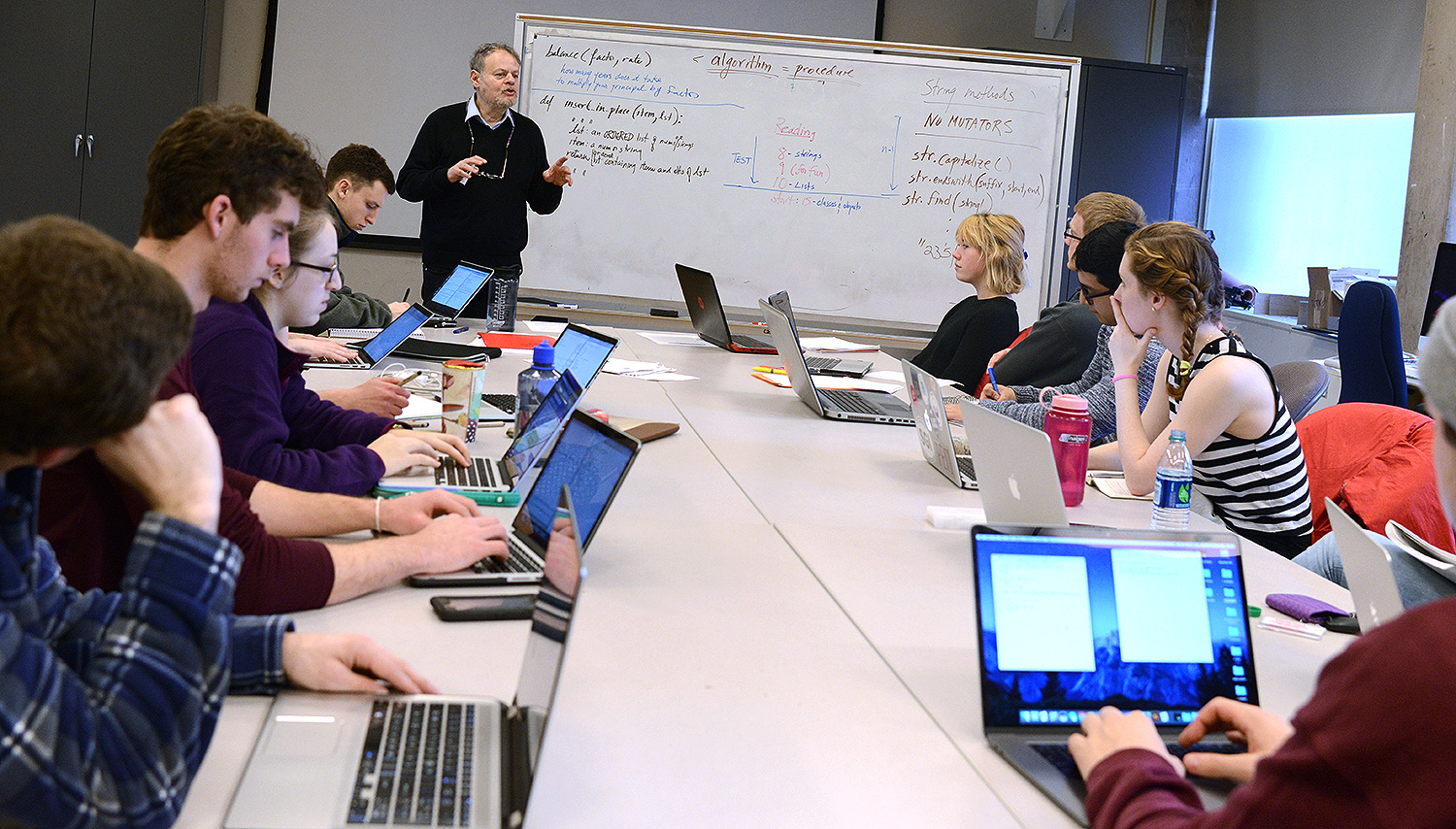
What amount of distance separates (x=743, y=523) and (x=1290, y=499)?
112 cm

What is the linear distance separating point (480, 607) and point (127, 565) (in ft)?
1.94

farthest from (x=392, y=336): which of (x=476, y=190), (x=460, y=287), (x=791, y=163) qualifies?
(x=791, y=163)

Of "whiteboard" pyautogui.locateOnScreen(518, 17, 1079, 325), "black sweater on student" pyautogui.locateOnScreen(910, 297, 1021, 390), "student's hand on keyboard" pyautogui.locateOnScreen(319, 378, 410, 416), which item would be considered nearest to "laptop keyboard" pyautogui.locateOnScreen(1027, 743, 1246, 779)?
"student's hand on keyboard" pyautogui.locateOnScreen(319, 378, 410, 416)

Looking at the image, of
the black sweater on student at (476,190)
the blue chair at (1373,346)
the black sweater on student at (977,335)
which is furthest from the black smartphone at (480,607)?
the blue chair at (1373,346)

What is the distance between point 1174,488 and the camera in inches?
73.7

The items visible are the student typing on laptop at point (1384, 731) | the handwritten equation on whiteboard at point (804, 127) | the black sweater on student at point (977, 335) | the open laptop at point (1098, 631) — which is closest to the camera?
the student typing on laptop at point (1384, 731)

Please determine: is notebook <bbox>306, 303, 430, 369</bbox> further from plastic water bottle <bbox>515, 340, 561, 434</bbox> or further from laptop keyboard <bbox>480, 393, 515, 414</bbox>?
plastic water bottle <bbox>515, 340, 561, 434</bbox>

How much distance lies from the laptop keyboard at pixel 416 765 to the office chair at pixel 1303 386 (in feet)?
7.75

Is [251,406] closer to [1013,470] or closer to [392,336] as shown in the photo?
[1013,470]

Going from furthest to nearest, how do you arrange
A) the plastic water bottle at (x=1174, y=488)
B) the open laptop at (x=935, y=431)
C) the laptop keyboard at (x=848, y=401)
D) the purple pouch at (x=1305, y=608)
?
the laptop keyboard at (x=848, y=401) → the open laptop at (x=935, y=431) → the plastic water bottle at (x=1174, y=488) → the purple pouch at (x=1305, y=608)

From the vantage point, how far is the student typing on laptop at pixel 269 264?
4.56ft

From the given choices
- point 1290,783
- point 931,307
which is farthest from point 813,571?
point 931,307

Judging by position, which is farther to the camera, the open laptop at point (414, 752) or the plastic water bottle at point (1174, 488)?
the plastic water bottle at point (1174, 488)

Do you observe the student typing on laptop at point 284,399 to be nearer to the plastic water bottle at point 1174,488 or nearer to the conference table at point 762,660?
the conference table at point 762,660
